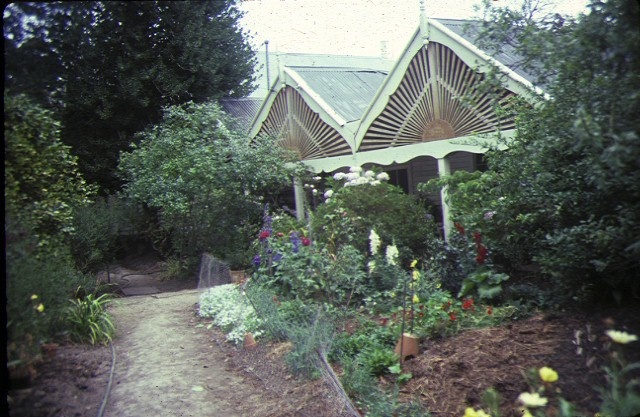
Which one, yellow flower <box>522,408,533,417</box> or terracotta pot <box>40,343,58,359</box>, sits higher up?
terracotta pot <box>40,343,58,359</box>

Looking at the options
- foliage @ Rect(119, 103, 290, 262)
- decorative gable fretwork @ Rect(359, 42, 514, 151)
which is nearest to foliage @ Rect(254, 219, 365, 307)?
foliage @ Rect(119, 103, 290, 262)

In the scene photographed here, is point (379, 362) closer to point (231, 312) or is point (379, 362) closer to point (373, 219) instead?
point (231, 312)

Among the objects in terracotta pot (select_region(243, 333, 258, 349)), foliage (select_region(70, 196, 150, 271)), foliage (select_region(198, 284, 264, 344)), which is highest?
foliage (select_region(70, 196, 150, 271))

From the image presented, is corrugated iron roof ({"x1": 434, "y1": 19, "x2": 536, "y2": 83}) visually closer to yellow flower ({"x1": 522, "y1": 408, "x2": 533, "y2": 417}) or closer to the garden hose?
yellow flower ({"x1": 522, "y1": 408, "x2": 533, "y2": 417})

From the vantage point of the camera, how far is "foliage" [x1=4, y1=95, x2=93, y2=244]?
2191mm

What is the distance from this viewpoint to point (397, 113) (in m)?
9.34

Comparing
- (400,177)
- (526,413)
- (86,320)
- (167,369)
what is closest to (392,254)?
(167,369)

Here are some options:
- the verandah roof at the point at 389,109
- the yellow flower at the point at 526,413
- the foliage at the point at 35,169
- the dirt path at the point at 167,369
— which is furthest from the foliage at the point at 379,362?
the verandah roof at the point at 389,109

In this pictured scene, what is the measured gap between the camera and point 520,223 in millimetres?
5715

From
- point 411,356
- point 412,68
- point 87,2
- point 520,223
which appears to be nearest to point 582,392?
point 411,356

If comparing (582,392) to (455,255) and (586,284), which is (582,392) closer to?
(586,284)

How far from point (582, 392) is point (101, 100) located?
2.91 metres

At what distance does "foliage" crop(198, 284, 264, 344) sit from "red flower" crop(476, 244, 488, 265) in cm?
229

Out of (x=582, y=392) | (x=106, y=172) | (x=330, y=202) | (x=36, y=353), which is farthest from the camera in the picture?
(x=330, y=202)
